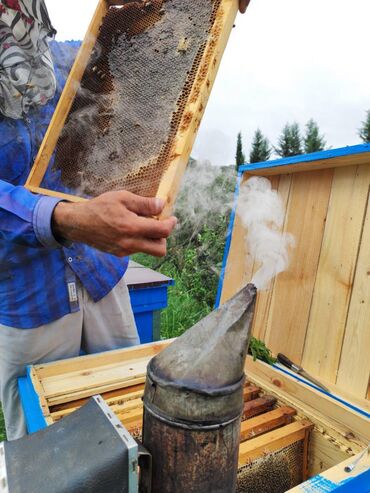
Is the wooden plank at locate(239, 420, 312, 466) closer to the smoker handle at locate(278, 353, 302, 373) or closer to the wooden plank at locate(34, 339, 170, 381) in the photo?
the smoker handle at locate(278, 353, 302, 373)

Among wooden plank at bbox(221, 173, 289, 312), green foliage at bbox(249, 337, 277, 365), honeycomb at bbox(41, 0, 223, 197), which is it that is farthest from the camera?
wooden plank at bbox(221, 173, 289, 312)

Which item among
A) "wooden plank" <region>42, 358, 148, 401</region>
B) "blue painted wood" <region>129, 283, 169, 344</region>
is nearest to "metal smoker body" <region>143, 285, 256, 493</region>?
"wooden plank" <region>42, 358, 148, 401</region>

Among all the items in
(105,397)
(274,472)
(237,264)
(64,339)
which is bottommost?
(274,472)

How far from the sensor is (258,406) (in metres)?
1.58

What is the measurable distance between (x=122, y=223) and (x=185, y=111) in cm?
42

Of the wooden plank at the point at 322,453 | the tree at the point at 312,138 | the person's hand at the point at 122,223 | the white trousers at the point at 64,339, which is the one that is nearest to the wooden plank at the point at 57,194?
the person's hand at the point at 122,223

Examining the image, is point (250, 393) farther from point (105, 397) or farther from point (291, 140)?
point (291, 140)

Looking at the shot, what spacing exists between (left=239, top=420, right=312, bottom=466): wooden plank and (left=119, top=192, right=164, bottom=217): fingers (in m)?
0.88

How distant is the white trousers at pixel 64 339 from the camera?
5.67 feet

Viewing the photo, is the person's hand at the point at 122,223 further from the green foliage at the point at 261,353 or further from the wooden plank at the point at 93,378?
the green foliage at the point at 261,353

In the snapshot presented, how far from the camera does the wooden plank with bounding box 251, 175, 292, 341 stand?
1.92 m

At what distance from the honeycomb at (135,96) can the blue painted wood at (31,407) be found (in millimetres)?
785

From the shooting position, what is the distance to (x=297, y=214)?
1.84 meters

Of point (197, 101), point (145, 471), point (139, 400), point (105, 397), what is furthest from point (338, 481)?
point (197, 101)
